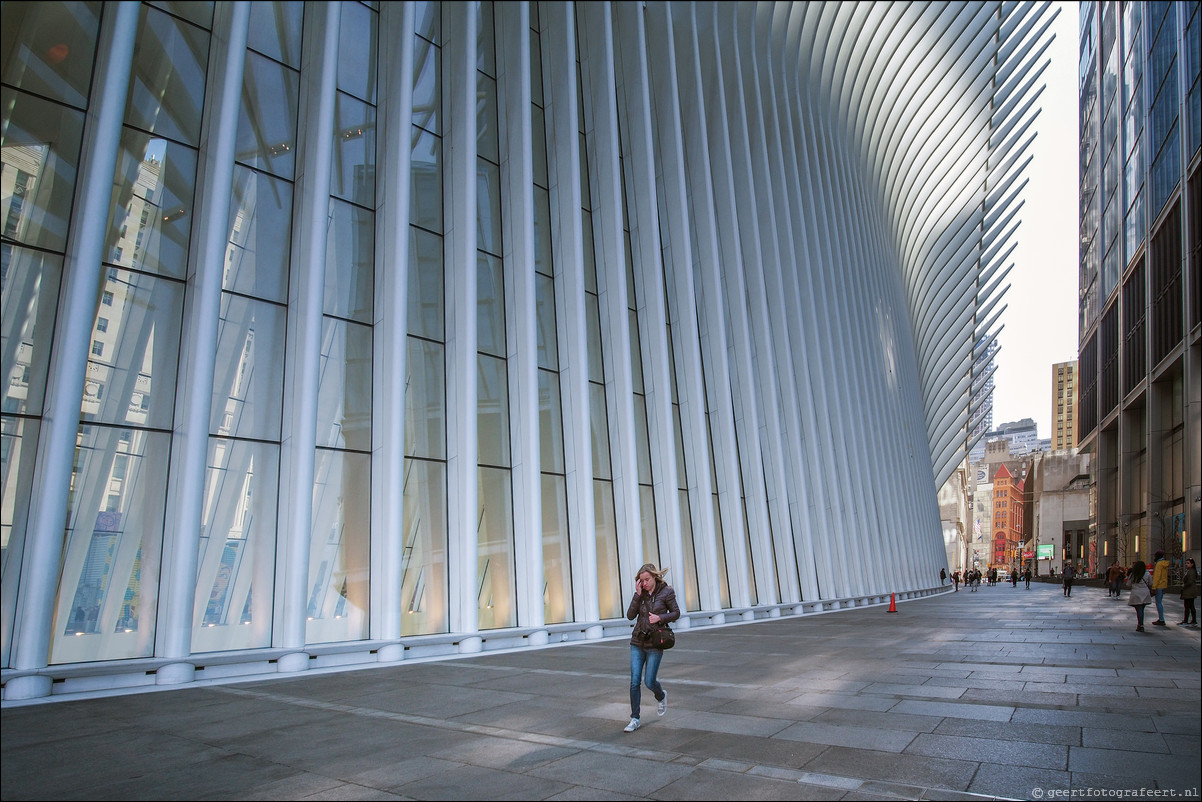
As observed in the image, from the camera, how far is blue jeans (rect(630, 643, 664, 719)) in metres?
7.05

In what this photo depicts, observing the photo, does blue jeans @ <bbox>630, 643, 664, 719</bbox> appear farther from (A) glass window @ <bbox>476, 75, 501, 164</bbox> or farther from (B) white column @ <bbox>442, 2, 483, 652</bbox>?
(A) glass window @ <bbox>476, 75, 501, 164</bbox>

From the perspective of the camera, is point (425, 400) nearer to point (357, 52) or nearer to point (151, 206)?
point (151, 206)

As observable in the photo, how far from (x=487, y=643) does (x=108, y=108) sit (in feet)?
31.2

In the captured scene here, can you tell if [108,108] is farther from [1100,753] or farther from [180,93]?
[1100,753]

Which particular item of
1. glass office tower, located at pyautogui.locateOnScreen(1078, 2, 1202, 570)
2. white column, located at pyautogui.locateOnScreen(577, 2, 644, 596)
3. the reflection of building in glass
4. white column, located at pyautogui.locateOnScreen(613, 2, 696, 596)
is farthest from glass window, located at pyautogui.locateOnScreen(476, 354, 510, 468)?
the reflection of building in glass

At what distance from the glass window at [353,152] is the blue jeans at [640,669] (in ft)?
35.4

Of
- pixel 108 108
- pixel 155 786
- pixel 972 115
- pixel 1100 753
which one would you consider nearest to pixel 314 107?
pixel 108 108

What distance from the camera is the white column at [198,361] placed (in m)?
10.3

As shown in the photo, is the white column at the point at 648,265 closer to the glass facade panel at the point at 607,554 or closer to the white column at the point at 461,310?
the glass facade panel at the point at 607,554

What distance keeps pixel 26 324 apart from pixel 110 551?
10.00 feet

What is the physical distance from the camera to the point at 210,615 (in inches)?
460

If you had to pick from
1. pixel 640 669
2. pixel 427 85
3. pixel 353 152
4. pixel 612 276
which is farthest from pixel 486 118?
pixel 640 669

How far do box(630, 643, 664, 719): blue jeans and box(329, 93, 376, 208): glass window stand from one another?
10801mm

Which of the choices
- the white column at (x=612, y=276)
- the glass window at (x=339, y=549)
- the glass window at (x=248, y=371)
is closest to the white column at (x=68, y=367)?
the glass window at (x=248, y=371)
